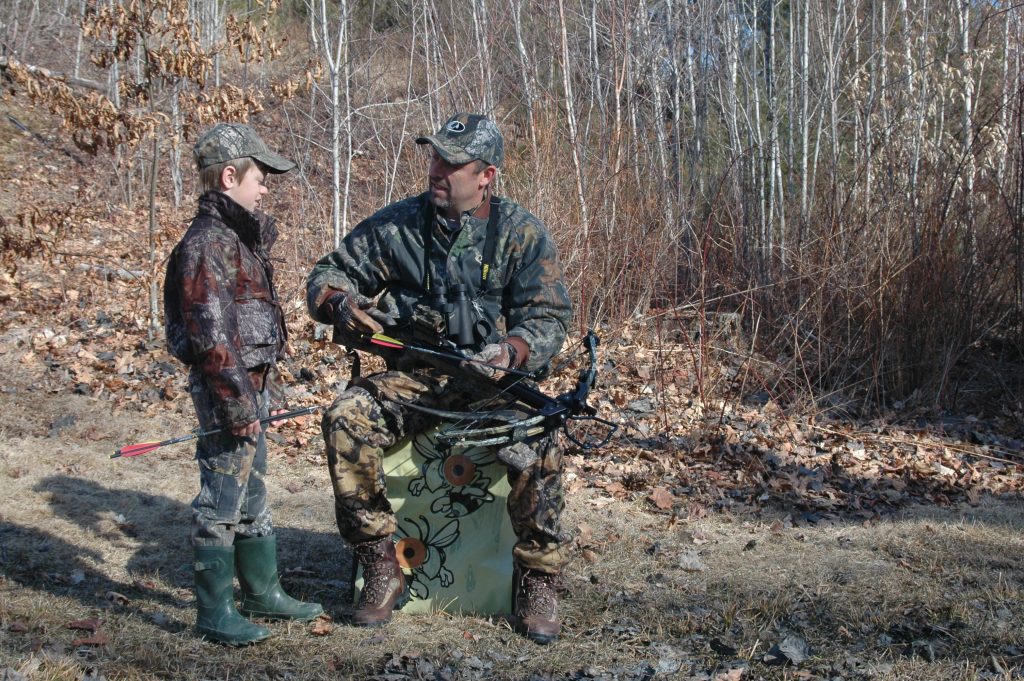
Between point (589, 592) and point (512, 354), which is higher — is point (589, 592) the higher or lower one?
the lower one

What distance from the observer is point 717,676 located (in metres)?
3.67

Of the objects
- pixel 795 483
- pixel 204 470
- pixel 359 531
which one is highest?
pixel 204 470

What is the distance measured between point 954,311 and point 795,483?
8.66ft

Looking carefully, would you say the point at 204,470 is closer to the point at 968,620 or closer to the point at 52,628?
the point at 52,628

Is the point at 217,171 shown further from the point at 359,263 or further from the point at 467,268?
the point at 467,268

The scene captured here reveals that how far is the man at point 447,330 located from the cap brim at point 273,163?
62 centimetres

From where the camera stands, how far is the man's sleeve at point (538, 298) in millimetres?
4332

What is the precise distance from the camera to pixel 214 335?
3.47m

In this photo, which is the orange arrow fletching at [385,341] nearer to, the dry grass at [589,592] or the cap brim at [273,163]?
the cap brim at [273,163]

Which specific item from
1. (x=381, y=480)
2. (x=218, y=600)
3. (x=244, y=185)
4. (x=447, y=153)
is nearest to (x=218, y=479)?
(x=218, y=600)

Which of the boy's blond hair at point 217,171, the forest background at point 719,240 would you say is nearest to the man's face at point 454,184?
the boy's blond hair at point 217,171

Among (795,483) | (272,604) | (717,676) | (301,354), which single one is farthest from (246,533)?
(301,354)

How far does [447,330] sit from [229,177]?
108 cm

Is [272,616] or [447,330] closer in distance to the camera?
[272,616]
